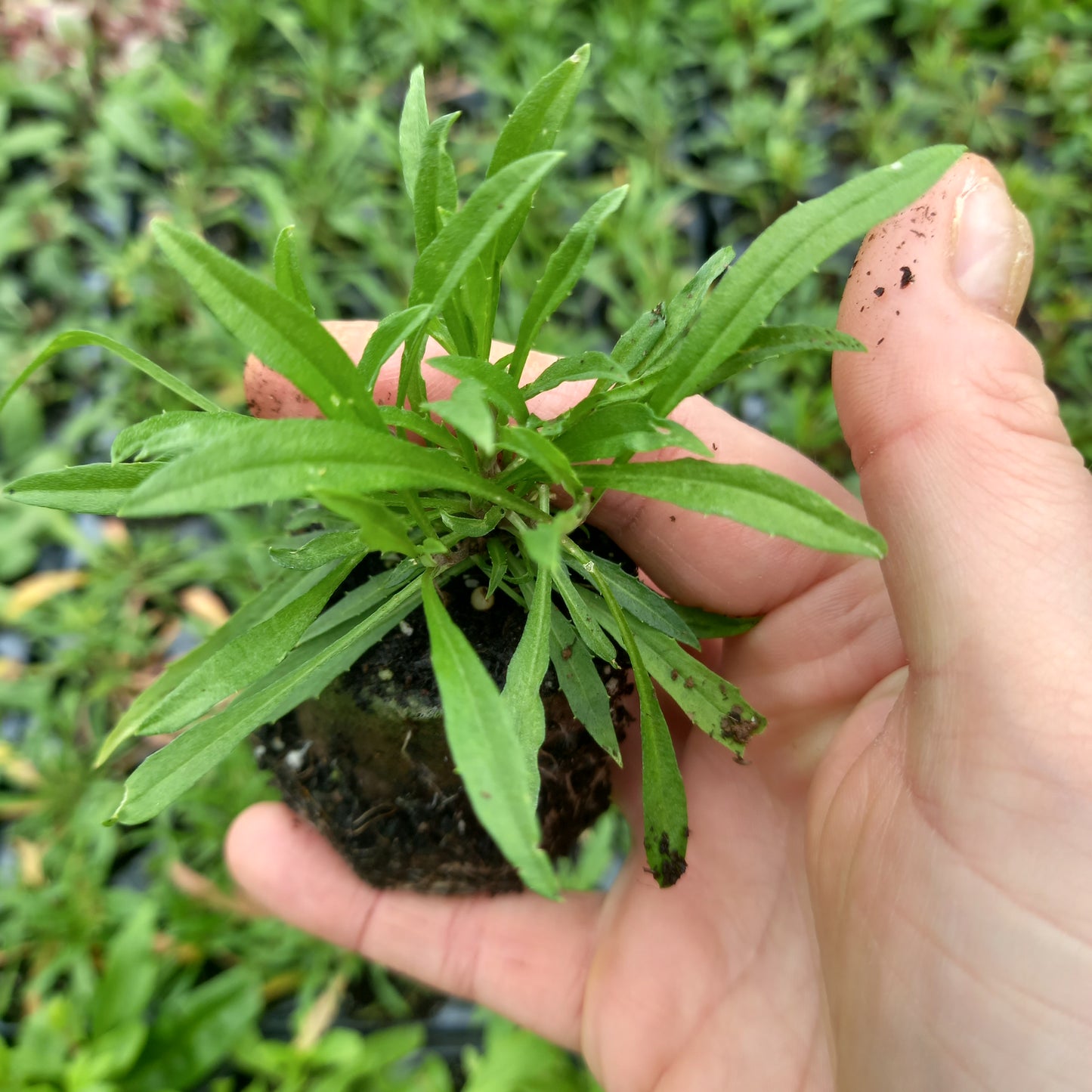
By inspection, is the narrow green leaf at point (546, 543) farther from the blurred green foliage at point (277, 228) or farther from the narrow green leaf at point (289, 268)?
the blurred green foliage at point (277, 228)

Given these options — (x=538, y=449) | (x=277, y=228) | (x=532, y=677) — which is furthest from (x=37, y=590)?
(x=538, y=449)

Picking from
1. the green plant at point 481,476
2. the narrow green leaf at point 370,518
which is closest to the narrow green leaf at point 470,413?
the green plant at point 481,476

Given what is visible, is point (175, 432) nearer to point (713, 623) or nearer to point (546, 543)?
point (546, 543)

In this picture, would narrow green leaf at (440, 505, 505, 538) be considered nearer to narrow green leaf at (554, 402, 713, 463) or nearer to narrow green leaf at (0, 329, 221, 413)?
narrow green leaf at (554, 402, 713, 463)

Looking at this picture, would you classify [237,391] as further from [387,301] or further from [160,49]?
[160,49]

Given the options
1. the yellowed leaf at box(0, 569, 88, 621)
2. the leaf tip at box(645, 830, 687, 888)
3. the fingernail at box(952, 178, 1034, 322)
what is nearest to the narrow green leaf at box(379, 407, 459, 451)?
the leaf tip at box(645, 830, 687, 888)

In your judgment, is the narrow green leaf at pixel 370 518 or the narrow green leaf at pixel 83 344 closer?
the narrow green leaf at pixel 370 518
